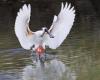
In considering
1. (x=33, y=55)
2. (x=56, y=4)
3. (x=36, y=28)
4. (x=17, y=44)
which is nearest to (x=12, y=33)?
(x=36, y=28)

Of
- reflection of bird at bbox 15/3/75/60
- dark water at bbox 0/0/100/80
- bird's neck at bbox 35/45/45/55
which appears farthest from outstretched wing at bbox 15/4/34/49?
dark water at bbox 0/0/100/80

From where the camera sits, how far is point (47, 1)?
90.6 feet

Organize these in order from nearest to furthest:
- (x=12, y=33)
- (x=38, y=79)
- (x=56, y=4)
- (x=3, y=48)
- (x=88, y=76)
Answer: (x=88, y=76) → (x=38, y=79) → (x=3, y=48) → (x=12, y=33) → (x=56, y=4)

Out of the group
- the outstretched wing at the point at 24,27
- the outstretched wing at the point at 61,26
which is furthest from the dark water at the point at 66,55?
the outstretched wing at the point at 24,27

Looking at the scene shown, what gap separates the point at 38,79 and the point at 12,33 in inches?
409

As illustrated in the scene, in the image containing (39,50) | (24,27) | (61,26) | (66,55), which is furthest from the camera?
(61,26)

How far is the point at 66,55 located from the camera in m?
9.55

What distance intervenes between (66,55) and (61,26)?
3465 millimetres

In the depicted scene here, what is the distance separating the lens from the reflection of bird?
12391mm

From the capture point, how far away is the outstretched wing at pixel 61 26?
1270cm

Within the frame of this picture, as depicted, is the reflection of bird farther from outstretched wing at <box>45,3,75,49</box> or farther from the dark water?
the dark water

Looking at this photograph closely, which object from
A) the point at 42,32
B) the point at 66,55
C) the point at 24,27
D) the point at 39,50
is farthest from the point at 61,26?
the point at 66,55

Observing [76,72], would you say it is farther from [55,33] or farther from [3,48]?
[3,48]

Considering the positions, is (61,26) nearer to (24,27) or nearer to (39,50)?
(39,50)
